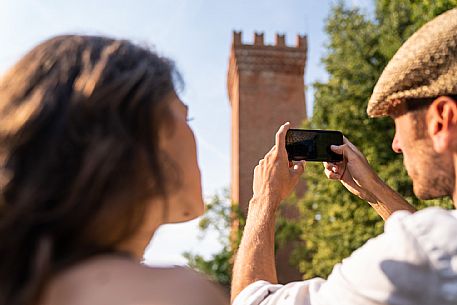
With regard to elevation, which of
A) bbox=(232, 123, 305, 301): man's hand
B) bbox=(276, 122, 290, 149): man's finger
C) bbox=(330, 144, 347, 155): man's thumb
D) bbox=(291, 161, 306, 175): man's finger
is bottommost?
bbox=(232, 123, 305, 301): man's hand

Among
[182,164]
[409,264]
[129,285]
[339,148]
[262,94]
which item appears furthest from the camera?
[262,94]

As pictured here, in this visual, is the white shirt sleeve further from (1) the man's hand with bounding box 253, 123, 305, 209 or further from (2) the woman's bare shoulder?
(1) the man's hand with bounding box 253, 123, 305, 209

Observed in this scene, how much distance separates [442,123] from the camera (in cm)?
132

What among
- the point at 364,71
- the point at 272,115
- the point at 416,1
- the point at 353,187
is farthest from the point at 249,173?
the point at 353,187

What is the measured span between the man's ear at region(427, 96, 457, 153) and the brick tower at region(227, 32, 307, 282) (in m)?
24.9

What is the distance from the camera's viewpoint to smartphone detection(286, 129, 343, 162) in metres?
2.06

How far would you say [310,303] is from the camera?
1.28m

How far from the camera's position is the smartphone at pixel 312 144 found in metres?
2.06

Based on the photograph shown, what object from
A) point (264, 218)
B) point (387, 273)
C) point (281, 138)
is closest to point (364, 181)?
point (281, 138)

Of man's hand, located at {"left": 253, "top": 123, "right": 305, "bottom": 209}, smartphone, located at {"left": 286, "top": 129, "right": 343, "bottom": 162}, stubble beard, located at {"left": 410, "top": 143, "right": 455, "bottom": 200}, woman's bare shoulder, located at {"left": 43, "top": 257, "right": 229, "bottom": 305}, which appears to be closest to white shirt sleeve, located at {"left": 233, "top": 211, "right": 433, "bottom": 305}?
stubble beard, located at {"left": 410, "top": 143, "right": 455, "bottom": 200}

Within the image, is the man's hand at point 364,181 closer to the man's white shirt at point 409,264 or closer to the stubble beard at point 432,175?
the stubble beard at point 432,175

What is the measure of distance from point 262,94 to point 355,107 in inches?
571

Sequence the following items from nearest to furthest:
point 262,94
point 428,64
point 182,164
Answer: point 182,164, point 428,64, point 262,94

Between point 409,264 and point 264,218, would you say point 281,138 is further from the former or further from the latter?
point 409,264
